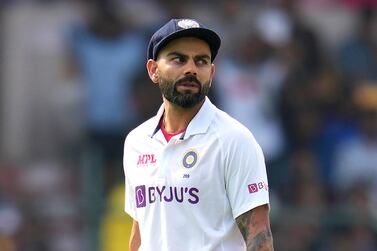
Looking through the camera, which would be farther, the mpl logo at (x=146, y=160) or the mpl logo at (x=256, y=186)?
the mpl logo at (x=146, y=160)

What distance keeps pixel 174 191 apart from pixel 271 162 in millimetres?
6187

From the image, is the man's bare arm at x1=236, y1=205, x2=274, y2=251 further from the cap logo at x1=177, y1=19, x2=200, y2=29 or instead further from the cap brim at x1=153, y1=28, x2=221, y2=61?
the cap logo at x1=177, y1=19, x2=200, y2=29

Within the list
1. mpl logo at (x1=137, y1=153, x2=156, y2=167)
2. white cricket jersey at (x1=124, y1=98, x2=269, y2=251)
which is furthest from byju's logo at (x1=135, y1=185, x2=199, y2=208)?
mpl logo at (x1=137, y1=153, x2=156, y2=167)

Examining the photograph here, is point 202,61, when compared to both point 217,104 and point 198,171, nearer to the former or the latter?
point 198,171

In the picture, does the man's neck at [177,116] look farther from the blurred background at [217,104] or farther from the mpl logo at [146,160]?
the blurred background at [217,104]

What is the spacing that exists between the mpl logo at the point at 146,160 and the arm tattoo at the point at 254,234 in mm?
546

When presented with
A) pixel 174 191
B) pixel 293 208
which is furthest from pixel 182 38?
pixel 293 208

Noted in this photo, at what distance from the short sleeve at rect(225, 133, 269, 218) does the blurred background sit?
568 centimetres

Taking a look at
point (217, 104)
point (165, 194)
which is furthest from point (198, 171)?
point (217, 104)

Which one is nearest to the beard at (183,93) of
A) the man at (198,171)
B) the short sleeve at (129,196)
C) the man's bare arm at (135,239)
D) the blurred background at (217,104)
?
the man at (198,171)

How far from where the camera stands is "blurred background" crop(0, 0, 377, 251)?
1159cm

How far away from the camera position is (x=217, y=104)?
36.6 ft

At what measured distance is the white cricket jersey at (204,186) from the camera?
5.57 meters

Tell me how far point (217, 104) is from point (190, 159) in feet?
18.0
